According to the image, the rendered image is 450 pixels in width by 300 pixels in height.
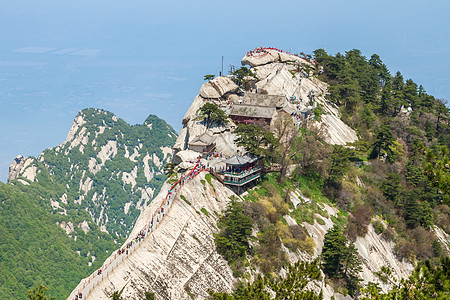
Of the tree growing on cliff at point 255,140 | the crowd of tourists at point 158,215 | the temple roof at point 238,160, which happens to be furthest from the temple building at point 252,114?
the crowd of tourists at point 158,215

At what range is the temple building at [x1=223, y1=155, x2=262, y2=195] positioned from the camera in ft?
196

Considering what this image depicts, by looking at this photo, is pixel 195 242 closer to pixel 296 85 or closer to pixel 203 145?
pixel 203 145

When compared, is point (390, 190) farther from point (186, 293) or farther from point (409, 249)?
point (186, 293)

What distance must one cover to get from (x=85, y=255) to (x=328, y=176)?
491 ft

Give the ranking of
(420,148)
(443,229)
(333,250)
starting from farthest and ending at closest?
1. (443,229)
2. (333,250)
3. (420,148)

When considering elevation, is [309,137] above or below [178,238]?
above

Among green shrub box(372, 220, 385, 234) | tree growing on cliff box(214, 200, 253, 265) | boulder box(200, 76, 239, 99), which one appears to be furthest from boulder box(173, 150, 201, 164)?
green shrub box(372, 220, 385, 234)

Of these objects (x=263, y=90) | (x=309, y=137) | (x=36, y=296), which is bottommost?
(x=36, y=296)

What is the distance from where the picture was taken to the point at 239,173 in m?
60.1

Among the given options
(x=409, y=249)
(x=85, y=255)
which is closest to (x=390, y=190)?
(x=409, y=249)

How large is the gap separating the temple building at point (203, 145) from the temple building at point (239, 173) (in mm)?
6963

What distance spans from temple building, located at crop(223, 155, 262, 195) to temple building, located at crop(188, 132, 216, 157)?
22.8 ft

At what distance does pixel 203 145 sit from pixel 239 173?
9394mm

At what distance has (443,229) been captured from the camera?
251 ft
